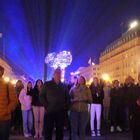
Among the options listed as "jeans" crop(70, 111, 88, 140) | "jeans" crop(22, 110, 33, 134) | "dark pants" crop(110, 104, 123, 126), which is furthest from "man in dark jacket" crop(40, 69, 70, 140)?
"dark pants" crop(110, 104, 123, 126)

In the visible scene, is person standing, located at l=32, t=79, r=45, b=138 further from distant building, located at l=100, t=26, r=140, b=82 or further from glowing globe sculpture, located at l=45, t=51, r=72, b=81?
distant building, located at l=100, t=26, r=140, b=82

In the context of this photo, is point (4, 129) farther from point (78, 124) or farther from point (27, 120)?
point (27, 120)

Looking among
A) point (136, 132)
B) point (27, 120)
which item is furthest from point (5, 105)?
point (27, 120)

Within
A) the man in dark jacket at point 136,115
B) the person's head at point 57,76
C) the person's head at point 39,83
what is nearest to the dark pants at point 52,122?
the person's head at point 57,76

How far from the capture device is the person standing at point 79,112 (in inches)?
464

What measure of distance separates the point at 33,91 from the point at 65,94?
4.05m

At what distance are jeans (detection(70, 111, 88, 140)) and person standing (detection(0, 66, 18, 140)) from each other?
4.10m

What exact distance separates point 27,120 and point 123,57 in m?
102

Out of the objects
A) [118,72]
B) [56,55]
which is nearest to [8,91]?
[56,55]

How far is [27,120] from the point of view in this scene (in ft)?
49.4

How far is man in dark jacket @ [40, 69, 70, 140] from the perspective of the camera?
10.3 m

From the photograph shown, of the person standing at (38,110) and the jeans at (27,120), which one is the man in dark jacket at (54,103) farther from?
the jeans at (27,120)

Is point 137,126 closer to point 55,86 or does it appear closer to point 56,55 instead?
point 55,86

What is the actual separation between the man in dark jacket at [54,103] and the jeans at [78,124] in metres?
1.35
